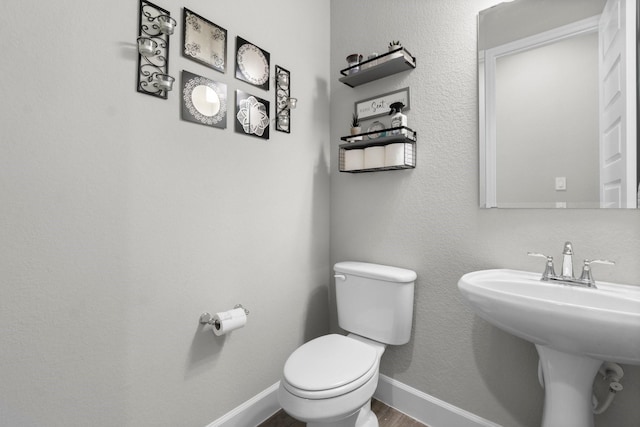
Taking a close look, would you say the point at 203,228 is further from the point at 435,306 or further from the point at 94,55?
the point at 435,306

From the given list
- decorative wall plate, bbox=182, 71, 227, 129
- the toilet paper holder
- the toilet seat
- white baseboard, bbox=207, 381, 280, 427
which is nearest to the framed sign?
decorative wall plate, bbox=182, 71, 227, 129

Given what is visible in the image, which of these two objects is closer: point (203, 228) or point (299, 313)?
point (203, 228)

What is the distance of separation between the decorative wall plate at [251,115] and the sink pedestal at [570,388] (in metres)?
1.51

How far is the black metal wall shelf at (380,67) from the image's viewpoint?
152cm

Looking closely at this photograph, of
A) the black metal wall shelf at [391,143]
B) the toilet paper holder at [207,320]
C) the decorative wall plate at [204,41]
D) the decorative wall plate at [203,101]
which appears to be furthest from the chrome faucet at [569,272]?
the decorative wall plate at [204,41]

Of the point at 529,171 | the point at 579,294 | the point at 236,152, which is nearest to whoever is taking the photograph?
the point at 579,294

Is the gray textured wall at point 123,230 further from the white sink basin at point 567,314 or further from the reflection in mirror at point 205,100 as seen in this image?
the white sink basin at point 567,314

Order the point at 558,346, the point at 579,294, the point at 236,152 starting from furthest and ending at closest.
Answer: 1. the point at 236,152
2. the point at 579,294
3. the point at 558,346

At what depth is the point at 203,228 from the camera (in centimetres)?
131

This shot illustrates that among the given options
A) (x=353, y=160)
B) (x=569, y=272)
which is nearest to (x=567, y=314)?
(x=569, y=272)

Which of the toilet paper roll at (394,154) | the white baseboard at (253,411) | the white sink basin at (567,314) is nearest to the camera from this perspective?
the white sink basin at (567,314)

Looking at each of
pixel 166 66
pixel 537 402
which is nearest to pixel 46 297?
pixel 166 66

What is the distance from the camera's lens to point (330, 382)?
3.70 ft

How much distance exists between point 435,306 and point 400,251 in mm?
330
